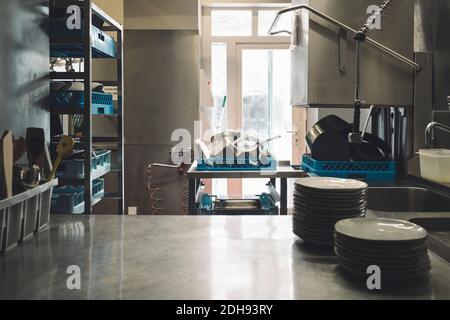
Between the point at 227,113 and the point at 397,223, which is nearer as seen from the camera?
the point at 397,223

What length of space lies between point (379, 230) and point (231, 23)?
4.59 metres

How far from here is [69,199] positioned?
2383mm

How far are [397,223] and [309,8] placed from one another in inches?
58.4

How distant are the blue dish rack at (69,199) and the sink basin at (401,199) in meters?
1.53

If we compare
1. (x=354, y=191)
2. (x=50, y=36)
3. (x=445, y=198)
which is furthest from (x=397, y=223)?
(x=50, y=36)

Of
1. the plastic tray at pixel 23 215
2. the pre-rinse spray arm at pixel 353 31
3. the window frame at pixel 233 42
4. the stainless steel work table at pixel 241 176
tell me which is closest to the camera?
the plastic tray at pixel 23 215

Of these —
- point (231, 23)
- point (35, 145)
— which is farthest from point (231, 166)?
point (231, 23)

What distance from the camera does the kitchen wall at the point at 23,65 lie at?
5.57 feet

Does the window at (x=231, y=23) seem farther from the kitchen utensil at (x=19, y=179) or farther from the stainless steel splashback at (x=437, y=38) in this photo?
the kitchen utensil at (x=19, y=179)

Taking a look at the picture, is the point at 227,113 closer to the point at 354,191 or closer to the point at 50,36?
the point at 50,36

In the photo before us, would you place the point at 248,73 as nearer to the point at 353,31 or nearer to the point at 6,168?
the point at 353,31

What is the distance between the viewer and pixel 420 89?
2.39 metres

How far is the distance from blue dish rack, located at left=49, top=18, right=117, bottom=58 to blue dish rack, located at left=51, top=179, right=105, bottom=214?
0.82 meters

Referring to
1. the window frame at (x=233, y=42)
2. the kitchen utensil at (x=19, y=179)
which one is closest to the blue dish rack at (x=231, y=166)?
the kitchen utensil at (x=19, y=179)
